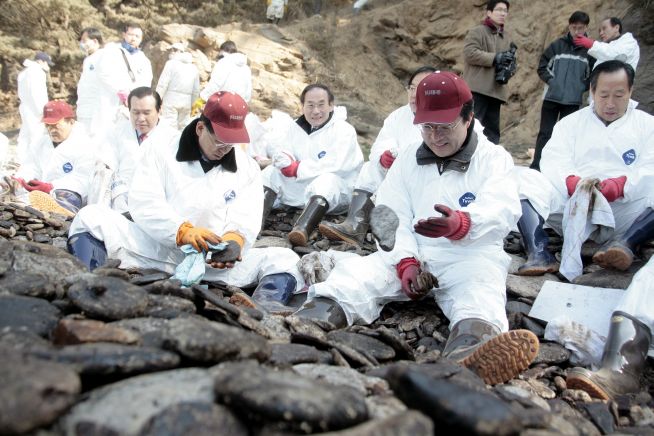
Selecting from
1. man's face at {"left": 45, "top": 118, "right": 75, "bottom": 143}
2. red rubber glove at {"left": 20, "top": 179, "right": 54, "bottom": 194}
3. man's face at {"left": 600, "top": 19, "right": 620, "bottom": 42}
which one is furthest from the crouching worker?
man's face at {"left": 600, "top": 19, "right": 620, "bottom": 42}

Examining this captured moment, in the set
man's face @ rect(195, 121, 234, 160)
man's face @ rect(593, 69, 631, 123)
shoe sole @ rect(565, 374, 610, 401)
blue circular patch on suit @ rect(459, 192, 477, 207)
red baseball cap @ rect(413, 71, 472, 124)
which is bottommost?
shoe sole @ rect(565, 374, 610, 401)

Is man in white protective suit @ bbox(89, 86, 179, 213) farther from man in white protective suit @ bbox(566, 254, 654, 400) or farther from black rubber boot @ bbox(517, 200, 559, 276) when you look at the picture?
man in white protective suit @ bbox(566, 254, 654, 400)

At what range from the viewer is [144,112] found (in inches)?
238

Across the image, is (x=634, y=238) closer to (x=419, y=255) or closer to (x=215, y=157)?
(x=419, y=255)

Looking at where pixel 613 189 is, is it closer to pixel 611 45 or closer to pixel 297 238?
pixel 297 238

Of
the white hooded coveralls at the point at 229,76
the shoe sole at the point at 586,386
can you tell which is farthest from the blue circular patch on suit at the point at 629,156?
the white hooded coveralls at the point at 229,76

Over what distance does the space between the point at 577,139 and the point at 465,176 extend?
1.74 meters

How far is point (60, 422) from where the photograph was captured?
1703 mm

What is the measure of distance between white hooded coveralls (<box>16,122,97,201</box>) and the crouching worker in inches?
90.3

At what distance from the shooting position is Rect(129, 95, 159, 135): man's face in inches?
238

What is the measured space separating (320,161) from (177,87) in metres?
4.17

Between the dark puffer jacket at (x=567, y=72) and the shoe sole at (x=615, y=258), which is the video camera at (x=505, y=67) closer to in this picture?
the dark puffer jacket at (x=567, y=72)

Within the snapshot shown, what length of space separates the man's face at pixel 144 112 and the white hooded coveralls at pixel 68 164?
2.46ft

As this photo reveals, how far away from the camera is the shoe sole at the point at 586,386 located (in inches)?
117
